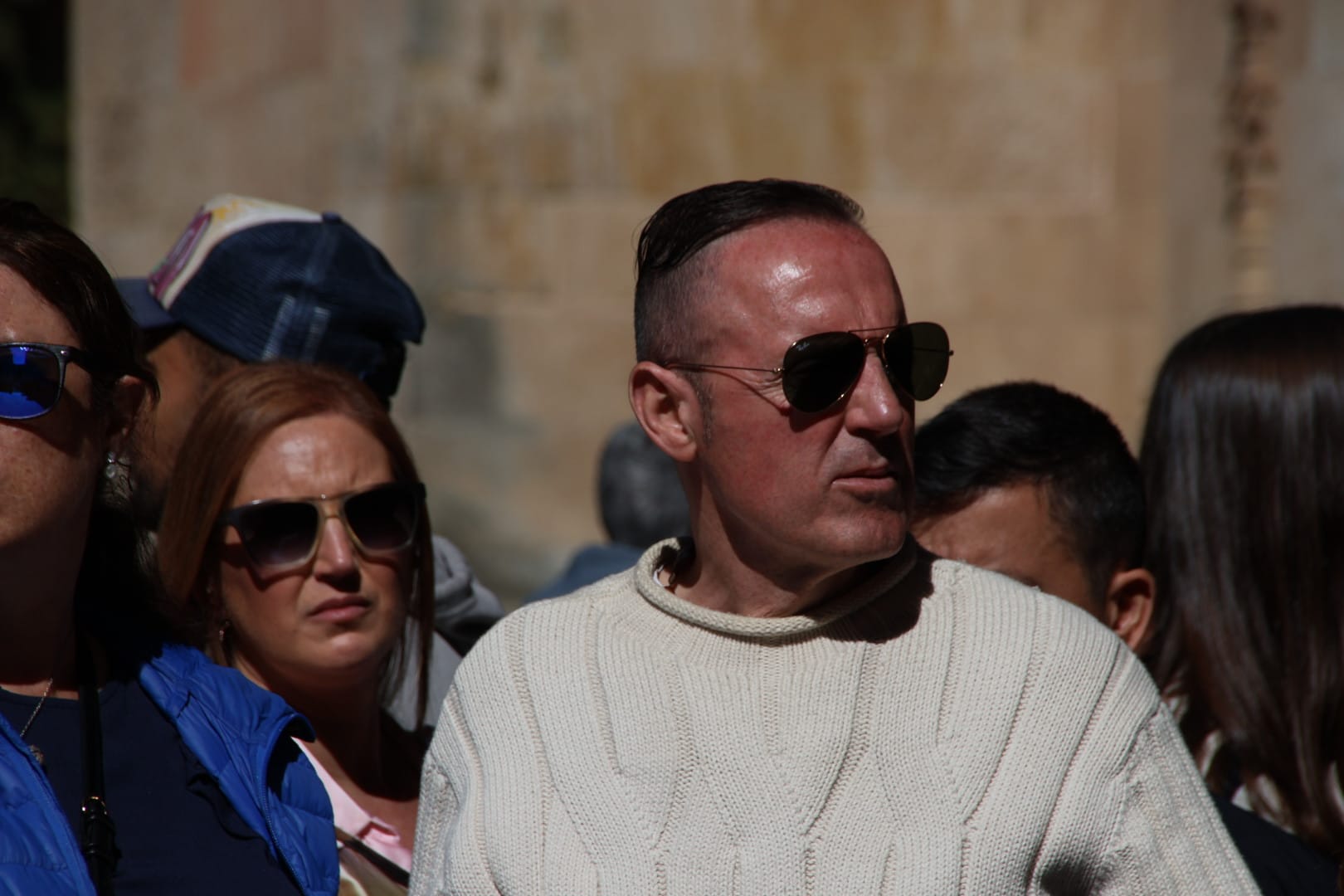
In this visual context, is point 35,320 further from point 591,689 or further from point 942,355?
point 942,355

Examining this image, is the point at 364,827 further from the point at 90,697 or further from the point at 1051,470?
the point at 1051,470

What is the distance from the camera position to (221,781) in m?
2.13

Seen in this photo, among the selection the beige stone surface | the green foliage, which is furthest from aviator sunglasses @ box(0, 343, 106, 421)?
the green foliage

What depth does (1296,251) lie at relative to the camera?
20.9ft

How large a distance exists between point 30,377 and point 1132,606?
1.74 meters

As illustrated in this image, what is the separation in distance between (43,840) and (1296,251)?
5644 mm

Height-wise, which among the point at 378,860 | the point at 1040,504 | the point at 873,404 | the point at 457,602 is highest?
the point at 873,404

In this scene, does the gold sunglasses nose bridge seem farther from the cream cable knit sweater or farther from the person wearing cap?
the cream cable knit sweater

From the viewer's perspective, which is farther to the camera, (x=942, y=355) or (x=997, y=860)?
(x=942, y=355)

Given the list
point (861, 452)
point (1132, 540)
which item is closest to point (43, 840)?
point (861, 452)

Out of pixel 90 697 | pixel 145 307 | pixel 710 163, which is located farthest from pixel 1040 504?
pixel 710 163

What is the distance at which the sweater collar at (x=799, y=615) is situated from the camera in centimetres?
202

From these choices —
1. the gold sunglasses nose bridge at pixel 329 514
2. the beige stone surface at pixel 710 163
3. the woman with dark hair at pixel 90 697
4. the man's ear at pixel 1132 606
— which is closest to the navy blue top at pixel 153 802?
the woman with dark hair at pixel 90 697

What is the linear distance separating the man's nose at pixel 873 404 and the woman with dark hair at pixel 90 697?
3.08 ft
